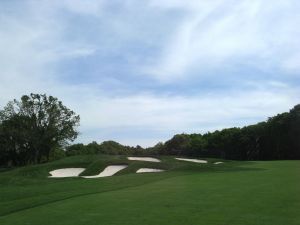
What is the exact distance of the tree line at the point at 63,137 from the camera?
67250mm

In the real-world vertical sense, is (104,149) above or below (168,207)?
above

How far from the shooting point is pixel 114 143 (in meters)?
120

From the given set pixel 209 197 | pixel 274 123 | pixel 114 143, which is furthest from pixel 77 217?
pixel 114 143

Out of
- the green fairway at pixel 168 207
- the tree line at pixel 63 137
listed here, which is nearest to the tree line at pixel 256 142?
the tree line at pixel 63 137

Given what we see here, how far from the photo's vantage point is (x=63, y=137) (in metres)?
69.3

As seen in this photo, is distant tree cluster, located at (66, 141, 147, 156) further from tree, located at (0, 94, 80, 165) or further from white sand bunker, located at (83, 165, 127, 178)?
white sand bunker, located at (83, 165, 127, 178)

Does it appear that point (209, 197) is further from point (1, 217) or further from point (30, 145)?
point (30, 145)

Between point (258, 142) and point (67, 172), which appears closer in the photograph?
point (67, 172)

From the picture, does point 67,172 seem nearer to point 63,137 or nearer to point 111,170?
point 111,170

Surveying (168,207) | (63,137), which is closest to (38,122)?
(63,137)

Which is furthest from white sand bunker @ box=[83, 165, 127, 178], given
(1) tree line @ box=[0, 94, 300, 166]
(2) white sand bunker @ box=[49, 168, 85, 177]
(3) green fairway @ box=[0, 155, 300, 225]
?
(1) tree line @ box=[0, 94, 300, 166]

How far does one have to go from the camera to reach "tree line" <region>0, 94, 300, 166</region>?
221 ft

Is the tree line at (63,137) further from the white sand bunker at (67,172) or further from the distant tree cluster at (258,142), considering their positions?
the white sand bunker at (67,172)

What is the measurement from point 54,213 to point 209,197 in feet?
17.2
